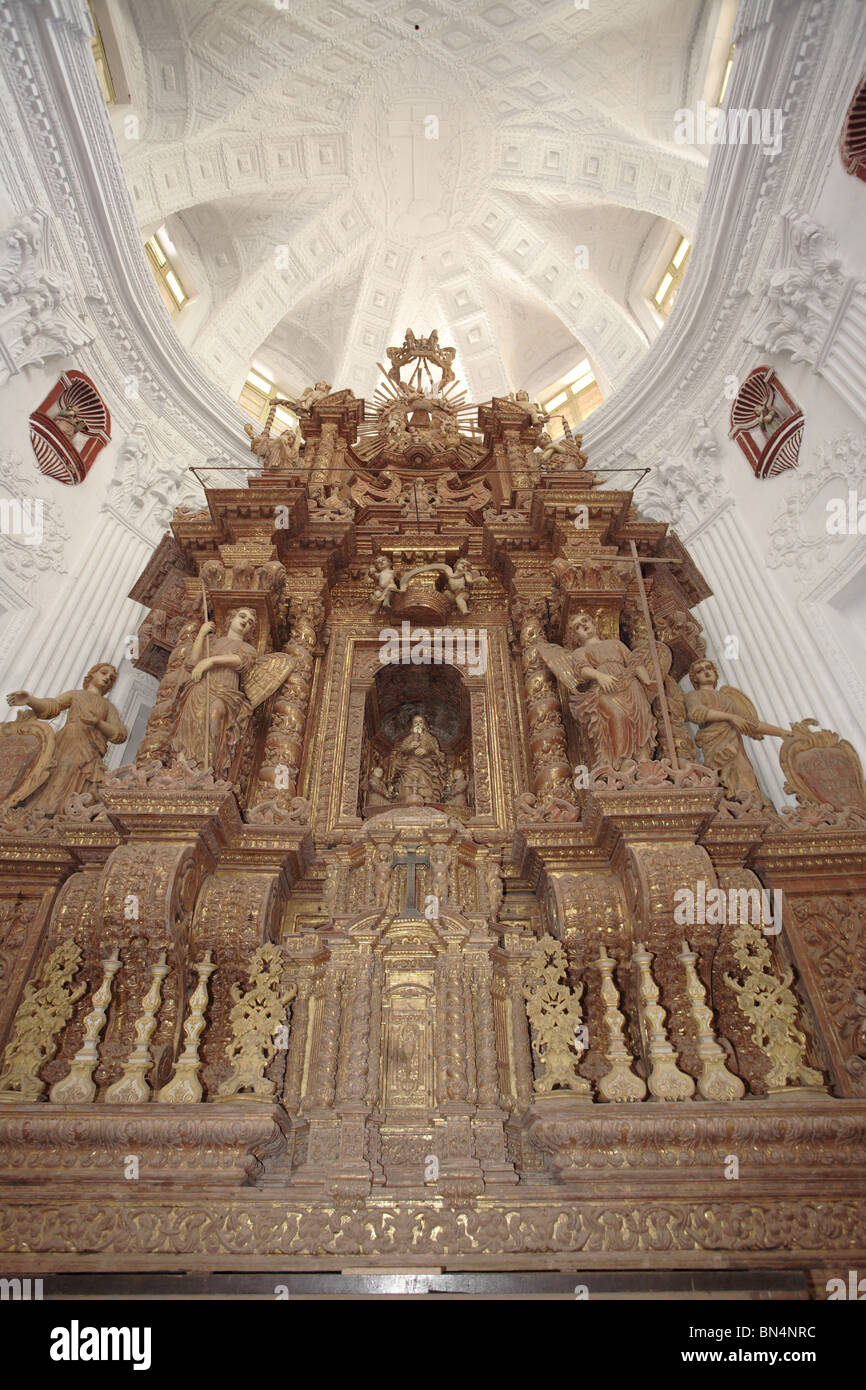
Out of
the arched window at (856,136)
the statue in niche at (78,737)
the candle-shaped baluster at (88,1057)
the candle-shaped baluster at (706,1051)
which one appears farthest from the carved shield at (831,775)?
the statue in niche at (78,737)

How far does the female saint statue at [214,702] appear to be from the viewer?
22.4 ft

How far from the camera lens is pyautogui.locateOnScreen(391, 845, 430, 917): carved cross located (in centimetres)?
633

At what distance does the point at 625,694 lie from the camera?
7031mm

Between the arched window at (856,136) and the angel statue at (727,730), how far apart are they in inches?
223

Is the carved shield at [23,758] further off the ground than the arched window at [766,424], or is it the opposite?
the arched window at [766,424]

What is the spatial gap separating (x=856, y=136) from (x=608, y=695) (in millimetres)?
6684

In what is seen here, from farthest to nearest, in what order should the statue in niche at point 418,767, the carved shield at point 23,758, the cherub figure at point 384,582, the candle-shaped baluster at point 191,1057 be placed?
the cherub figure at point 384,582, the statue in niche at point 418,767, the carved shield at point 23,758, the candle-shaped baluster at point 191,1057

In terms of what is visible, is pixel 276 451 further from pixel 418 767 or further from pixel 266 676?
pixel 418 767

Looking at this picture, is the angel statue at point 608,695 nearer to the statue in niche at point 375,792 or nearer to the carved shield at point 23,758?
the statue in niche at point 375,792

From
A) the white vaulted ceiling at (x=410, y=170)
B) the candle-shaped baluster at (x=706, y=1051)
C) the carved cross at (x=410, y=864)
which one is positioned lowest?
the candle-shaped baluster at (x=706, y=1051)

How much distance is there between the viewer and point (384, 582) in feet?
31.2

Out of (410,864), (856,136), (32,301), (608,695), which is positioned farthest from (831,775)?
(32,301)
